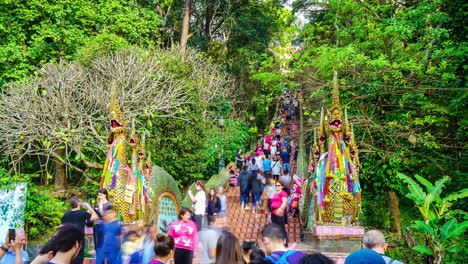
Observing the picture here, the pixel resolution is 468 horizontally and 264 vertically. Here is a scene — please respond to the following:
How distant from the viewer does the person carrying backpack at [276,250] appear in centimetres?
437

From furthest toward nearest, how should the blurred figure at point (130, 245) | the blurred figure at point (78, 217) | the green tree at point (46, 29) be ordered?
the green tree at point (46, 29), the blurred figure at point (78, 217), the blurred figure at point (130, 245)

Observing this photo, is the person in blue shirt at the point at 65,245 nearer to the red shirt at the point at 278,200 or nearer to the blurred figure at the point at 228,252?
the blurred figure at the point at 228,252

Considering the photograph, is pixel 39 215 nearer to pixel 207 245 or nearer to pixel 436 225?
pixel 207 245

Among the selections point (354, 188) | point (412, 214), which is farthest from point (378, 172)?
point (354, 188)

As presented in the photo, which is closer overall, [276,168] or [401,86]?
[401,86]

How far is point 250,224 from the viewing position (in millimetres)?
13633

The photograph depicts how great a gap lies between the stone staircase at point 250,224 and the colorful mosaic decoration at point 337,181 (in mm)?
2151

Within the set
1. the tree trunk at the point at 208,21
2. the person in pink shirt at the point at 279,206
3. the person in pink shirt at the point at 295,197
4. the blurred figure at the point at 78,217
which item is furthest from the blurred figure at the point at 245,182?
the tree trunk at the point at 208,21

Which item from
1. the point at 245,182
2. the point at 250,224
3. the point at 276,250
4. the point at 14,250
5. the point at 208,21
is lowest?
the point at 250,224

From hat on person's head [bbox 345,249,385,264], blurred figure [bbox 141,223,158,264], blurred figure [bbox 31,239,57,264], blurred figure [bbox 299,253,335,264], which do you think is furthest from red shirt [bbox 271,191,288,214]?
blurred figure [bbox 31,239,57,264]

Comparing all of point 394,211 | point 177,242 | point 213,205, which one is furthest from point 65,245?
point 394,211

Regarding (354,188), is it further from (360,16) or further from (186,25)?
(186,25)

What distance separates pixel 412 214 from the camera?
63.0 feet

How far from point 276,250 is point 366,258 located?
863mm
